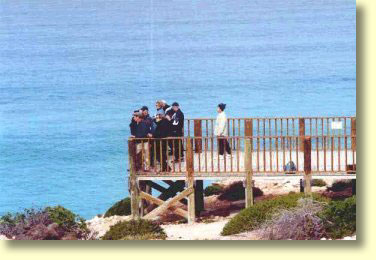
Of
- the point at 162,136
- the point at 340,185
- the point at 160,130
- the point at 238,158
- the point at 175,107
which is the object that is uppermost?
the point at 175,107

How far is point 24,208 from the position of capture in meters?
26.5

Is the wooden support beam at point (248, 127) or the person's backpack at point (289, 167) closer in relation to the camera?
the person's backpack at point (289, 167)

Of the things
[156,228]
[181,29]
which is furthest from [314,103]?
[156,228]

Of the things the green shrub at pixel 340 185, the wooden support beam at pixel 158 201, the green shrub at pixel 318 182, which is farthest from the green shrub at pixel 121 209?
the green shrub at pixel 340 185

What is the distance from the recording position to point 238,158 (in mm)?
27125

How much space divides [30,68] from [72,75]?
57.7 inches

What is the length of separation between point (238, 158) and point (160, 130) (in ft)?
4.88

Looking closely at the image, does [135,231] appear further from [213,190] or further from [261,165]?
[213,190]

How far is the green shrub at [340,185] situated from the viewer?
28500mm

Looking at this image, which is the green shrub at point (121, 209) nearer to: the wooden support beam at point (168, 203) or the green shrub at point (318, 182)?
the wooden support beam at point (168, 203)

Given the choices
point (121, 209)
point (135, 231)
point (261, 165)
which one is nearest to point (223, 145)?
point (261, 165)

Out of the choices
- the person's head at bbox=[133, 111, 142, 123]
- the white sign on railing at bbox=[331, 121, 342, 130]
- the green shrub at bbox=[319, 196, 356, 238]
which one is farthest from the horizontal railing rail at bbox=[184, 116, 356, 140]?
the green shrub at bbox=[319, 196, 356, 238]

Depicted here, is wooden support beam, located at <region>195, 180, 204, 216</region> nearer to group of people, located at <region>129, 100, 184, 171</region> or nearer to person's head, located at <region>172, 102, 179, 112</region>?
group of people, located at <region>129, 100, 184, 171</region>

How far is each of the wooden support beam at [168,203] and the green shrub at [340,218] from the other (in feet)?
11.4
